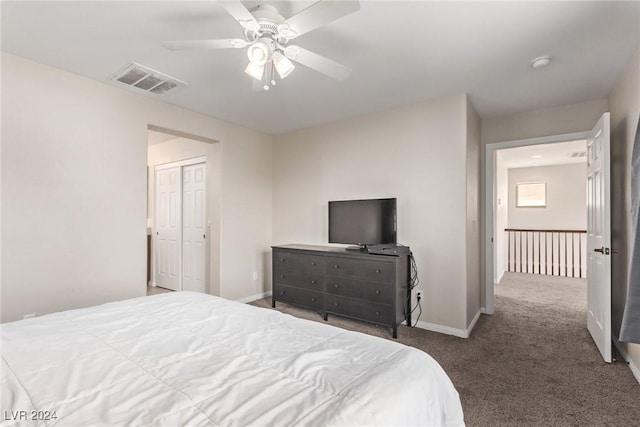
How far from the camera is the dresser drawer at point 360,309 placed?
3.10 m

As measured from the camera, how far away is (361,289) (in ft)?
10.7

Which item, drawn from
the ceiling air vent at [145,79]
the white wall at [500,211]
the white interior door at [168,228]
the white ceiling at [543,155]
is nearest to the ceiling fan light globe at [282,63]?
the ceiling air vent at [145,79]

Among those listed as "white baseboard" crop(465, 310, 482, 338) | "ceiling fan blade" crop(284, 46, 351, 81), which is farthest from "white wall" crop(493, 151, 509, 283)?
"ceiling fan blade" crop(284, 46, 351, 81)

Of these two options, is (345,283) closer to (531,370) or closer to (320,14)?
(531,370)

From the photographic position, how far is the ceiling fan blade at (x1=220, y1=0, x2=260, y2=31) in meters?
1.44

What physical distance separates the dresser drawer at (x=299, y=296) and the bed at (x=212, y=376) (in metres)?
2.11

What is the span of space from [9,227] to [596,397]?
4410 mm

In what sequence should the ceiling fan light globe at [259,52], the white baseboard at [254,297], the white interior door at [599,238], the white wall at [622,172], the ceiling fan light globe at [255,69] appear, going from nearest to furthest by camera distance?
1. the ceiling fan light globe at [259,52]
2. the ceiling fan light globe at [255,69]
3. the white wall at [622,172]
4. the white interior door at [599,238]
5. the white baseboard at [254,297]

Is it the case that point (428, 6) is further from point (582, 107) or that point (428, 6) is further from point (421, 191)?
point (582, 107)

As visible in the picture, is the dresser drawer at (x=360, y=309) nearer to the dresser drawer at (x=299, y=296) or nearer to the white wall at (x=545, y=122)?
the dresser drawer at (x=299, y=296)

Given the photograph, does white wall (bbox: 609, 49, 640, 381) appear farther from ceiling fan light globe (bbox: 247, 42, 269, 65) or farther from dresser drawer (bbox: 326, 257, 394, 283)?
ceiling fan light globe (bbox: 247, 42, 269, 65)

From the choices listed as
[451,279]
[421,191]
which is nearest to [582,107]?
[421,191]

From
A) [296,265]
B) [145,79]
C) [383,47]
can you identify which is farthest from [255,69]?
[296,265]

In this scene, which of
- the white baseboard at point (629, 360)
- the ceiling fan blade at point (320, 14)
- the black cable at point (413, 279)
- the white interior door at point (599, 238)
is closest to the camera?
the ceiling fan blade at point (320, 14)
